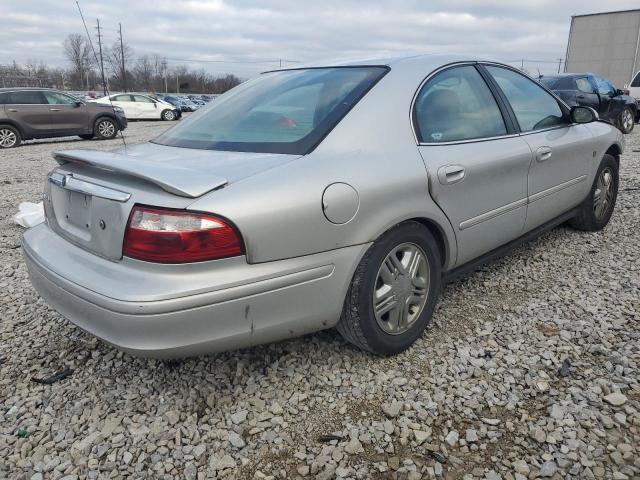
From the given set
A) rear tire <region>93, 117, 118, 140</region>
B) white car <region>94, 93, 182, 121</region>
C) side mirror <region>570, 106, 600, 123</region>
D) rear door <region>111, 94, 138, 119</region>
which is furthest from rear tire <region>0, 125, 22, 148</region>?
side mirror <region>570, 106, 600, 123</region>

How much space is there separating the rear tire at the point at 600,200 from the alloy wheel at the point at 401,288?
7.56ft

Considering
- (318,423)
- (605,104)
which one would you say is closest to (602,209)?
(318,423)

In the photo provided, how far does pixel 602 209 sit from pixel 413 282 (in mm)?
2770

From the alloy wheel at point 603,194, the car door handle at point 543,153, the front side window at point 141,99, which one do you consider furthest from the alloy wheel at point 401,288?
the front side window at point 141,99

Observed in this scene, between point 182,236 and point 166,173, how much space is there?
290mm

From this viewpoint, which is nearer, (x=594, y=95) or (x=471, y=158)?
(x=471, y=158)

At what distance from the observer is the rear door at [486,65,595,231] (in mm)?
3283

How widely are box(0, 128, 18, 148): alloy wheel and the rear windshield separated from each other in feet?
40.2

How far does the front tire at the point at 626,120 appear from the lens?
12368 mm

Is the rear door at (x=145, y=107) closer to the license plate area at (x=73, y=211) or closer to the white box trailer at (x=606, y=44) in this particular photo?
the white box trailer at (x=606, y=44)

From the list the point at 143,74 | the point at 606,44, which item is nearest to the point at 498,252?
the point at 606,44

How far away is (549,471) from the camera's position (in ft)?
6.01

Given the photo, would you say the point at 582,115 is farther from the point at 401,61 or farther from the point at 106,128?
the point at 106,128

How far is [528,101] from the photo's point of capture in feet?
11.4
